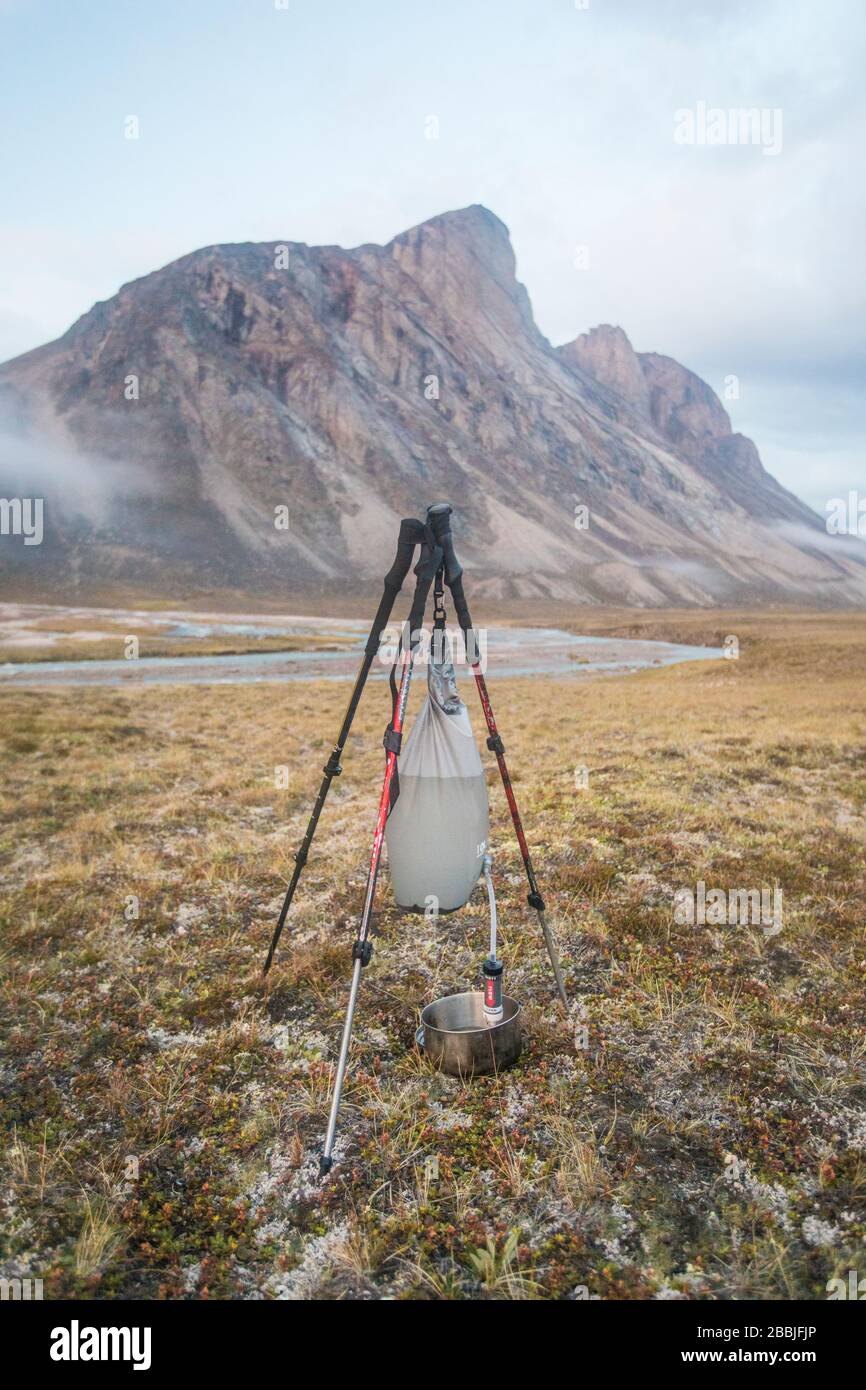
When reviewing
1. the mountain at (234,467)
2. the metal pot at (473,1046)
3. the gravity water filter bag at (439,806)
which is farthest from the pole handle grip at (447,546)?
the mountain at (234,467)

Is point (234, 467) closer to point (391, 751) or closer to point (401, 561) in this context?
point (401, 561)

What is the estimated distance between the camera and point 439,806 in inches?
217

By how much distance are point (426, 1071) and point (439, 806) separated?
194 centimetres

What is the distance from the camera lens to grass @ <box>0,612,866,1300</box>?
157 inches

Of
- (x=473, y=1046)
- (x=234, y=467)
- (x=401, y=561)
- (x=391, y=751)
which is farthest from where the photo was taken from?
(x=234, y=467)

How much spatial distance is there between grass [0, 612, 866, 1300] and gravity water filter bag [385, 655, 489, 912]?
1403mm

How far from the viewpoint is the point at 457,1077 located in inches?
216

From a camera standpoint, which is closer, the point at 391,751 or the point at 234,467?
the point at 391,751

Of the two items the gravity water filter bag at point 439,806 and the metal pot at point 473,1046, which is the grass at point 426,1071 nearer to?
the metal pot at point 473,1046

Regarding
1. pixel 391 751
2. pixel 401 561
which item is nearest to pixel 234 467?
pixel 401 561

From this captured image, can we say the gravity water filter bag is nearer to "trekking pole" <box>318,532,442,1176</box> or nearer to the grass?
"trekking pole" <box>318,532,442,1176</box>

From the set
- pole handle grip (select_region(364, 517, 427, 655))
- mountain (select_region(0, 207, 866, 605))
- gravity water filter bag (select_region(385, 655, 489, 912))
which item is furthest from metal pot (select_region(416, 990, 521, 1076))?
mountain (select_region(0, 207, 866, 605))
